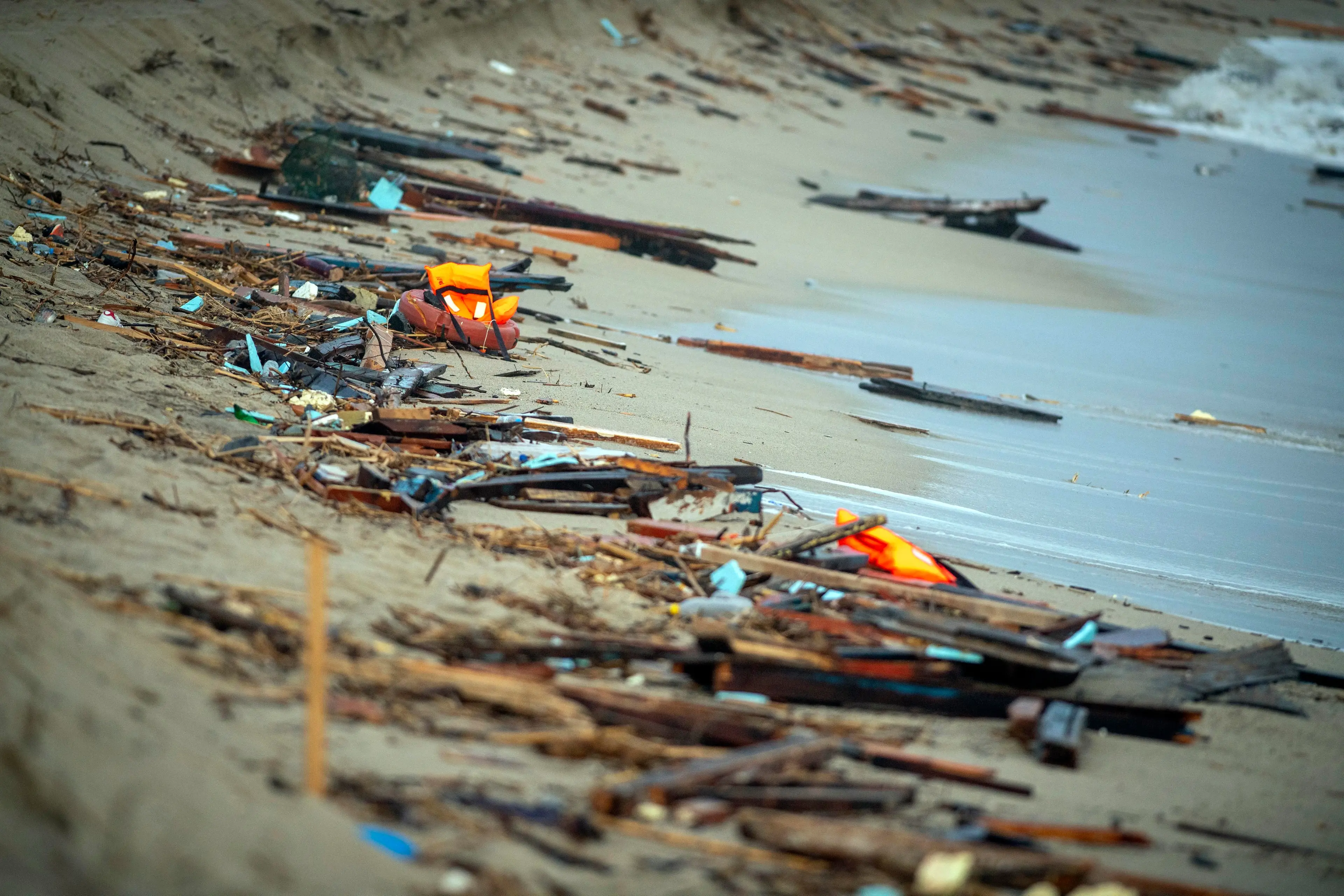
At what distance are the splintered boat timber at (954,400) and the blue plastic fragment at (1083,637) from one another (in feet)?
12.6

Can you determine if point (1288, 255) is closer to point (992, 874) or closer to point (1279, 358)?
point (1279, 358)

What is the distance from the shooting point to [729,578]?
16.6 feet

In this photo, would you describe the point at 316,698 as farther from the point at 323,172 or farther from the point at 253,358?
the point at 323,172

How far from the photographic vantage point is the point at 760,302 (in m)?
10.6

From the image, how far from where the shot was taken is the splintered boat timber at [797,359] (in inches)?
351

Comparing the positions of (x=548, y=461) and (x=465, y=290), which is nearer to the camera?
(x=548, y=461)

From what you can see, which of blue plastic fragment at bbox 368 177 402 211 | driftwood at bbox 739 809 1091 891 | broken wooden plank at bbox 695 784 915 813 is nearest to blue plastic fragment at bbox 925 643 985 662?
broken wooden plank at bbox 695 784 915 813

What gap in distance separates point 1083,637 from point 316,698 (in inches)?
139

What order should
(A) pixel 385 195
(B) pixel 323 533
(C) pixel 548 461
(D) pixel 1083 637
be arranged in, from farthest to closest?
1. (A) pixel 385 195
2. (C) pixel 548 461
3. (D) pixel 1083 637
4. (B) pixel 323 533

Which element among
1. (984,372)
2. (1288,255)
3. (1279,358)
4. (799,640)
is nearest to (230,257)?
(799,640)

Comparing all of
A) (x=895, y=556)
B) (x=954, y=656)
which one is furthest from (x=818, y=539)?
(x=954, y=656)

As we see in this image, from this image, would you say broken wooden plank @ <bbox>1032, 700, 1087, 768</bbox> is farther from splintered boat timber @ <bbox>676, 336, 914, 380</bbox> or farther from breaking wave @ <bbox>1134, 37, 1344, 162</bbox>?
breaking wave @ <bbox>1134, 37, 1344, 162</bbox>

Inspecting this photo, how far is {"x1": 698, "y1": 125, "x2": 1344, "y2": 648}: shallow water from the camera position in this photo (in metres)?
6.49

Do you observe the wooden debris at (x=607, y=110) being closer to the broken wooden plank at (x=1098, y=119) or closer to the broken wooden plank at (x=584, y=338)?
the broken wooden plank at (x=584, y=338)
